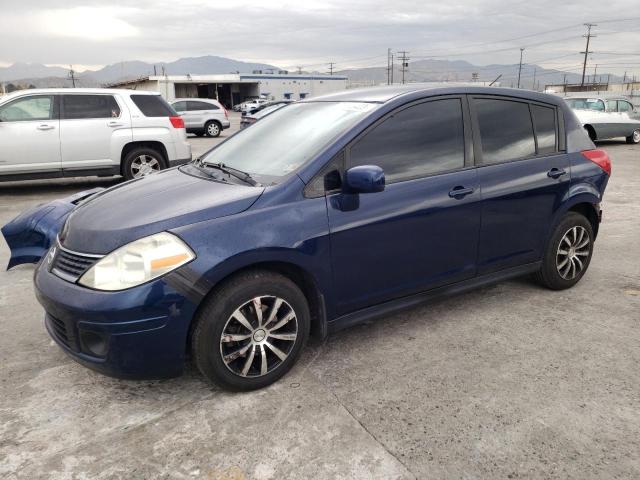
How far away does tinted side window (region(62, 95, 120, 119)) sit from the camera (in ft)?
28.3

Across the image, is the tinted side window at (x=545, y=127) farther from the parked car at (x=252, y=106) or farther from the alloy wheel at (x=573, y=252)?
the parked car at (x=252, y=106)

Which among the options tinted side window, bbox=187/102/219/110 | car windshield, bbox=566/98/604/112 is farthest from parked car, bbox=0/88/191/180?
car windshield, bbox=566/98/604/112

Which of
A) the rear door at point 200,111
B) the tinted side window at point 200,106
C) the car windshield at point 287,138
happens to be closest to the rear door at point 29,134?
the car windshield at point 287,138

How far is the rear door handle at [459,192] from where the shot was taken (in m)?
3.40

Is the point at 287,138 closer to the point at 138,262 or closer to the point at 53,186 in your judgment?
Answer: the point at 138,262

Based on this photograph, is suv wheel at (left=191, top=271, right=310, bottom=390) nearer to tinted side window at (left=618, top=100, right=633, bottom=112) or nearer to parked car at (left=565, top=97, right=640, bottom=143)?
parked car at (left=565, top=97, right=640, bottom=143)

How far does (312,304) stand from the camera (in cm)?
306

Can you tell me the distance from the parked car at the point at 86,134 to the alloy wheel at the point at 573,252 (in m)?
6.87

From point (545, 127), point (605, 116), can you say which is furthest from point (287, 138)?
point (605, 116)

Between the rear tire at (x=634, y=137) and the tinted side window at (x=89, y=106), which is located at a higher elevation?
the tinted side window at (x=89, y=106)

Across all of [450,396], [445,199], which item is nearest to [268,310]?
[450,396]

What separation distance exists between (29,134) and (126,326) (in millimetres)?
7333

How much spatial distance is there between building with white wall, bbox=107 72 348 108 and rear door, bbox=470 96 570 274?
5840 cm

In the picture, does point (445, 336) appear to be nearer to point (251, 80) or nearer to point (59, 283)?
point (59, 283)
